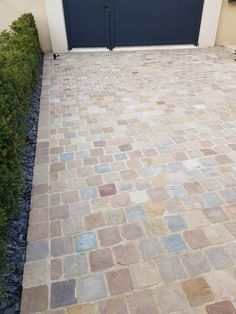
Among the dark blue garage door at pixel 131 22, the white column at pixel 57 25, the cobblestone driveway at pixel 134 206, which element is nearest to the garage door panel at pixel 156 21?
the dark blue garage door at pixel 131 22

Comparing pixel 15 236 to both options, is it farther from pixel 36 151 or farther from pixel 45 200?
pixel 36 151

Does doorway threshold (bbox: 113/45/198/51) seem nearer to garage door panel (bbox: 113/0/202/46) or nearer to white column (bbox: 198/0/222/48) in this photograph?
garage door panel (bbox: 113/0/202/46)

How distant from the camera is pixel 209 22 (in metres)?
8.32

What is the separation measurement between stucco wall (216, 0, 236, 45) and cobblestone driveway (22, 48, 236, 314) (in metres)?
4.60

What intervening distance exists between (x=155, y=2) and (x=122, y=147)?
21.3 ft

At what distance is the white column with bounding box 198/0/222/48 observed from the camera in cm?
805

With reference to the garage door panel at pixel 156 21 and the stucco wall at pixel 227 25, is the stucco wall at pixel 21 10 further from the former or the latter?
the stucco wall at pixel 227 25

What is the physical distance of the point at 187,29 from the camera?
335 inches

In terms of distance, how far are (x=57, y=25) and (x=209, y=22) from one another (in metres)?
4.66

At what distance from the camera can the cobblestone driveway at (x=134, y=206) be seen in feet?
6.12

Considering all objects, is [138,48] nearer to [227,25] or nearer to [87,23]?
[87,23]

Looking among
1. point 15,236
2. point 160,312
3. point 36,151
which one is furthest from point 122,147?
point 160,312

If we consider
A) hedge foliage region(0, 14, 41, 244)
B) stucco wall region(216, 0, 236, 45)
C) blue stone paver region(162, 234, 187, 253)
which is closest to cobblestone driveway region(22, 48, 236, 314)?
blue stone paver region(162, 234, 187, 253)

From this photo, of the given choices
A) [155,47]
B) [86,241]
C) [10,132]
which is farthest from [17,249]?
[155,47]
